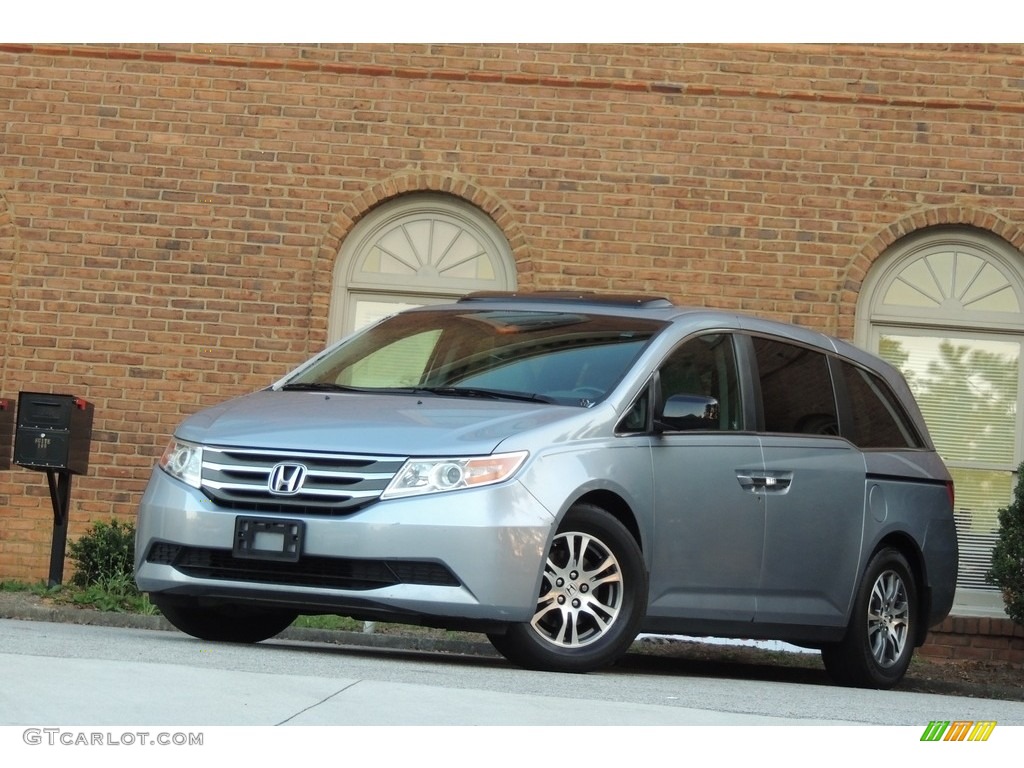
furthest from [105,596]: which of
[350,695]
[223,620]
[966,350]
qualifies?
[966,350]

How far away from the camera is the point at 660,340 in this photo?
26.2ft

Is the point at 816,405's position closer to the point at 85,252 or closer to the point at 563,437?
the point at 563,437

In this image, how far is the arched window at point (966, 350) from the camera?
562 inches

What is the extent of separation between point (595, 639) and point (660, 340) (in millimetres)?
1493

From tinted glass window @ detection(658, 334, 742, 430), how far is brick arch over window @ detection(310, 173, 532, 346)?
19.1 ft

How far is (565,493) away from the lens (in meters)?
7.08

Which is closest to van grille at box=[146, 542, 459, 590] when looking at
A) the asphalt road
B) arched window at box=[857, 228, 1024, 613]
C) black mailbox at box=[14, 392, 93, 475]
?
the asphalt road

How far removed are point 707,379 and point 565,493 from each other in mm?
1471

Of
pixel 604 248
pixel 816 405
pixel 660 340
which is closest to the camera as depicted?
pixel 660 340

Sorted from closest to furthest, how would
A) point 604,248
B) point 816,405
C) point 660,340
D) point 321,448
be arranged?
point 321,448 < point 660,340 < point 816,405 < point 604,248

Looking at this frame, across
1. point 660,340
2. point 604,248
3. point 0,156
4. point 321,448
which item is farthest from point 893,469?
point 0,156

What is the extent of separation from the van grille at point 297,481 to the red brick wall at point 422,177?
700 cm

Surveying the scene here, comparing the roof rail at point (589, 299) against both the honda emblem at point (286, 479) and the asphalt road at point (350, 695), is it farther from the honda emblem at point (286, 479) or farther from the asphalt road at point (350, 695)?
the honda emblem at point (286, 479)

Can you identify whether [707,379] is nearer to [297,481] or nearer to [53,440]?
[297,481]
